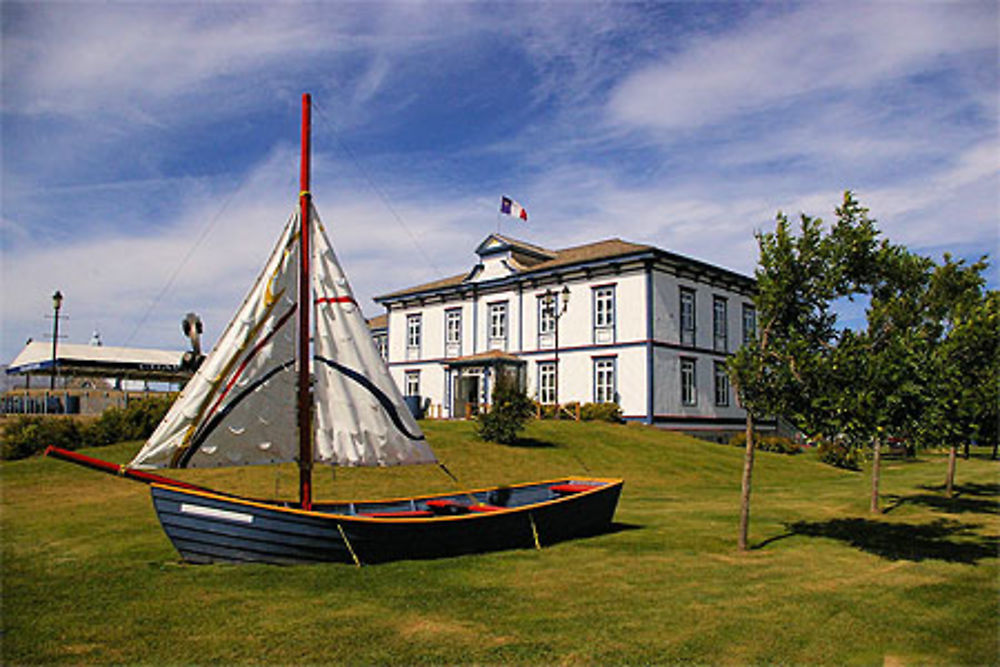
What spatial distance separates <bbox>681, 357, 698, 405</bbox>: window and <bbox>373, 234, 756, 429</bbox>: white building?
0.20ft

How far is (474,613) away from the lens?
29.7 feet

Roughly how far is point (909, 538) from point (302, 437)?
1187cm

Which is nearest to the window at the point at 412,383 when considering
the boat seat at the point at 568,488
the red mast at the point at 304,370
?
the boat seat at the point at 568,488

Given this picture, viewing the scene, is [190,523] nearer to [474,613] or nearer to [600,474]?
[474,613]

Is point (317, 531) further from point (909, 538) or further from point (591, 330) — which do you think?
point (591, 330)

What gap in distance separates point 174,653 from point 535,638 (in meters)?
3.82

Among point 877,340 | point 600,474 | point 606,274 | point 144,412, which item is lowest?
point 600,474

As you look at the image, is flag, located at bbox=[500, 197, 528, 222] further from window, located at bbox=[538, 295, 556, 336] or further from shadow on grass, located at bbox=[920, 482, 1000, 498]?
shadow on grass, located at bbox=[920, 482, 1000, 498]

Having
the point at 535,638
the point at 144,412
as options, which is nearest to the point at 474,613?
the point at 535,638

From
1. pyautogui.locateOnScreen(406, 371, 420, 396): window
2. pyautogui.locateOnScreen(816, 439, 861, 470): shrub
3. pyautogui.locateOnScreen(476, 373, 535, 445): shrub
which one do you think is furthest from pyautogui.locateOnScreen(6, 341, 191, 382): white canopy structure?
pyautogui.locateOnScreen(816, 439, 861, 470): shrub

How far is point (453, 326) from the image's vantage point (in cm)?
4703

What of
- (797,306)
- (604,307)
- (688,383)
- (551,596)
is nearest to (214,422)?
(551,596)

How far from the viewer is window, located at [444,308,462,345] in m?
46.7

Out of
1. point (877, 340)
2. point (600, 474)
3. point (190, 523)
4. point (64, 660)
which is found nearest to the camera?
point (64, 660)
